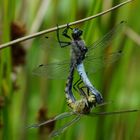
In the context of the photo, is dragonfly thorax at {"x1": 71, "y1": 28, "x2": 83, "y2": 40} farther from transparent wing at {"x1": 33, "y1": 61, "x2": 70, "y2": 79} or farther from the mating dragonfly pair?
transparent wing at {"x1": 33, "y1": 61, "x2": 70, "y2": 79}

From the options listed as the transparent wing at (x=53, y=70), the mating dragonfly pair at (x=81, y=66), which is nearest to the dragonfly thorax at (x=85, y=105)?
the mating dragonfly pair at (x=81, y=66)

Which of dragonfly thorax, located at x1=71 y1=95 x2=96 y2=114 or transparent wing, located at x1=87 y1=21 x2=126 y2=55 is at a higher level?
transparent wing, located at x1=87 y1=21 x2=126 y2=55

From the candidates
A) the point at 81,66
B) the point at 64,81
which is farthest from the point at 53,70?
the point at 64,81

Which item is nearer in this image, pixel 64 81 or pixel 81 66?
pixel 81 66

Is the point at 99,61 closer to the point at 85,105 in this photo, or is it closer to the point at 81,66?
the point at 81,66

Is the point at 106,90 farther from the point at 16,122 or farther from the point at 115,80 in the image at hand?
the point at 16,122

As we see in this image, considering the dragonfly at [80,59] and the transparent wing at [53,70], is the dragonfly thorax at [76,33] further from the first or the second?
the transparent wing at [53,70]

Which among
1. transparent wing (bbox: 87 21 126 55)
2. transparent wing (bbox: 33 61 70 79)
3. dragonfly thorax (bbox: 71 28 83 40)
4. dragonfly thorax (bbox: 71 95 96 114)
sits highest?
dragonfly thorax (bbox: 71 28 83 40)

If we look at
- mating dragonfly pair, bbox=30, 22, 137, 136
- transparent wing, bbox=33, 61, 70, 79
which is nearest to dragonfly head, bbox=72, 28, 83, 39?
mating dragonfly pair, bbox=30, 22, 137, 136
